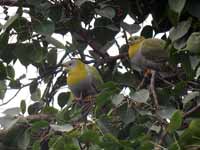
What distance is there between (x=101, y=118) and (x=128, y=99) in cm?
12

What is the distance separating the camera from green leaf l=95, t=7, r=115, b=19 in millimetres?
2180

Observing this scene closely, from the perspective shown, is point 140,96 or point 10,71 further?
point 10,71

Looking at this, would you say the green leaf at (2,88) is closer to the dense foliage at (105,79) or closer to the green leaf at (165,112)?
the dense foliage at (105,79)

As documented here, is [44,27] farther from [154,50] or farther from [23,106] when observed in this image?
[154,50]

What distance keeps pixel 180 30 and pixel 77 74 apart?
1.41m

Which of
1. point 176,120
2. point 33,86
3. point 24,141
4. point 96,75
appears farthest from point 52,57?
point 176,120

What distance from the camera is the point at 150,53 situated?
10.8ft

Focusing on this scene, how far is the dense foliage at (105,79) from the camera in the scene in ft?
5.46

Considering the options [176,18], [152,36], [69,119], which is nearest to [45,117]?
[69,119]

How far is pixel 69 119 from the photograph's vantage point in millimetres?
1920

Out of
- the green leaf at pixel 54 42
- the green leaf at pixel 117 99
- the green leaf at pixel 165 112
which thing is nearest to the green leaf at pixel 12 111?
the green leaf at pixel 54 42

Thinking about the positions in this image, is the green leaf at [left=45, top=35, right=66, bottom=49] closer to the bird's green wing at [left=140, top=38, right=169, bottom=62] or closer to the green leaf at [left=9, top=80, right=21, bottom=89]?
the green leaf at [left=9, top=80, right=21, bottom=89]

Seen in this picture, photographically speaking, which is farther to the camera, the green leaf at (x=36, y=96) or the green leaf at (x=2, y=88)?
the green leaf at (x=36, y=96)

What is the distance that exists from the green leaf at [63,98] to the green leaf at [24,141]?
475mm
